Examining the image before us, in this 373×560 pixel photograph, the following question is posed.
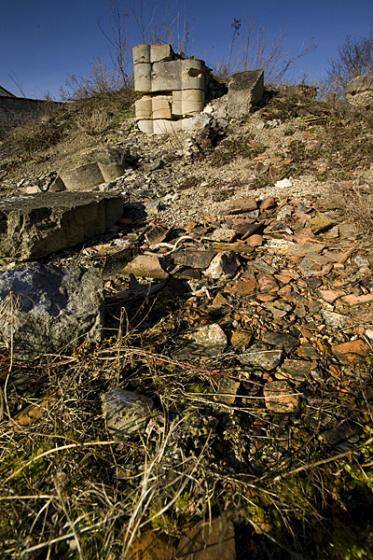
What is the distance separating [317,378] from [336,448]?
1.43 ft

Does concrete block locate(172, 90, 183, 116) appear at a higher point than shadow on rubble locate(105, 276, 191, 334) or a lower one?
higher

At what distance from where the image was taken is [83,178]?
5.75 m

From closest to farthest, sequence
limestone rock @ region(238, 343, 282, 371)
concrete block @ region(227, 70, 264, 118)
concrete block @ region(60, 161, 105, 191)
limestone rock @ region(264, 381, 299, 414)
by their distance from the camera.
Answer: limestone rock @ region(264, 381, 299, 414), limestone rock @ region(238, 343, 282, 371), concrete block @ region(60, 161, 105, 191), concrete block @ region(227, 70, 264, 118)

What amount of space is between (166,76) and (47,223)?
5.80 metres

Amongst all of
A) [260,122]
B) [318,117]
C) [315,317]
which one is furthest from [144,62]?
[315,317]

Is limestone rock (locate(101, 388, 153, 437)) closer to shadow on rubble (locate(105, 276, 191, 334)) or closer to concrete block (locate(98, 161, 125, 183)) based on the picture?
shadow on rubble (locate(105, 276, 191, 334))

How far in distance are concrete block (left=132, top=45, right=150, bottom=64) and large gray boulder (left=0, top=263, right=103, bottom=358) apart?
23.6 feet

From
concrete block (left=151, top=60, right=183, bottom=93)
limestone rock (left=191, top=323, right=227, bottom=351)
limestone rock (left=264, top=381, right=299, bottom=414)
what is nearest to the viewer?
limestone rock (left=264, top=381, right=299, bottom=414)

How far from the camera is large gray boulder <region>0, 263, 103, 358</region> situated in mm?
1809

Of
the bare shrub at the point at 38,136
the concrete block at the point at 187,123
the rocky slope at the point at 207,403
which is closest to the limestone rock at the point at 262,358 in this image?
the rocky slope at the point at 207,403

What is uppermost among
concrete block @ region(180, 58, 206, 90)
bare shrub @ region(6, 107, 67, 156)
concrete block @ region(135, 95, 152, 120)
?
concrete block @ region(180, 58, 206, 90)

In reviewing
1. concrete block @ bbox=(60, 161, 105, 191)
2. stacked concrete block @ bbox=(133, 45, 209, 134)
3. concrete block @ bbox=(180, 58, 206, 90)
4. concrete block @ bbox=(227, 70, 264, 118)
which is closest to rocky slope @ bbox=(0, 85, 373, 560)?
concrete block @ bbox=(60, 161, 105, 191)

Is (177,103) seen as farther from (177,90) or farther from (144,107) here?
(144,107)

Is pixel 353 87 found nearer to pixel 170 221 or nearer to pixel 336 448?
pixel 170 221
